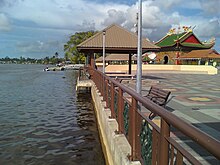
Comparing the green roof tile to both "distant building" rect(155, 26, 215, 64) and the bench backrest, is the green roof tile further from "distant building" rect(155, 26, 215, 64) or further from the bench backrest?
the bench backrest

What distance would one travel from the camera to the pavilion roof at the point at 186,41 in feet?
158

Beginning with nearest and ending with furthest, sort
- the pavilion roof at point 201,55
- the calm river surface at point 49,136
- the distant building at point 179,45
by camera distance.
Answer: the calm river surface at point 49,136 → the pavilion roof at point 201,55 → the distant building at point 179,45

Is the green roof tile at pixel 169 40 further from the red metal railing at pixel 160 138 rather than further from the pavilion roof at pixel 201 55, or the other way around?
the red metal railing at pixel 160 138

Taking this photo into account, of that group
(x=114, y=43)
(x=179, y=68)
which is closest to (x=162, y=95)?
(x=114, y=43)

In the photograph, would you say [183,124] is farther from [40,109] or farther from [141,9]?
[40,109]

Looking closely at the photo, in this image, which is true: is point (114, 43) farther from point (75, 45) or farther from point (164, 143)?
point (75, 45)

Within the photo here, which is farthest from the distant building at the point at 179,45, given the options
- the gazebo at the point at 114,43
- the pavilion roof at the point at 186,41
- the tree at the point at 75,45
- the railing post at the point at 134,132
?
the railing post at the point at 134,132

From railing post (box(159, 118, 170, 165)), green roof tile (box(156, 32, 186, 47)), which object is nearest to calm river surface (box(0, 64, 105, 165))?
railing post (box(159, 118, 170, 165))

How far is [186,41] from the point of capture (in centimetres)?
4950

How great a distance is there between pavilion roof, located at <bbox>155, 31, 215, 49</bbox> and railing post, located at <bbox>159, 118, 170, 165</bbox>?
46653 millimetres

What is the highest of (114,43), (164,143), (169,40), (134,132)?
(169,40)

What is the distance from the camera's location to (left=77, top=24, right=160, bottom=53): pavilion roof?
2001cm

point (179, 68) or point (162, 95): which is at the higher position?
point (162, 95)

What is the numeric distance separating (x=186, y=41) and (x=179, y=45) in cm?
315
